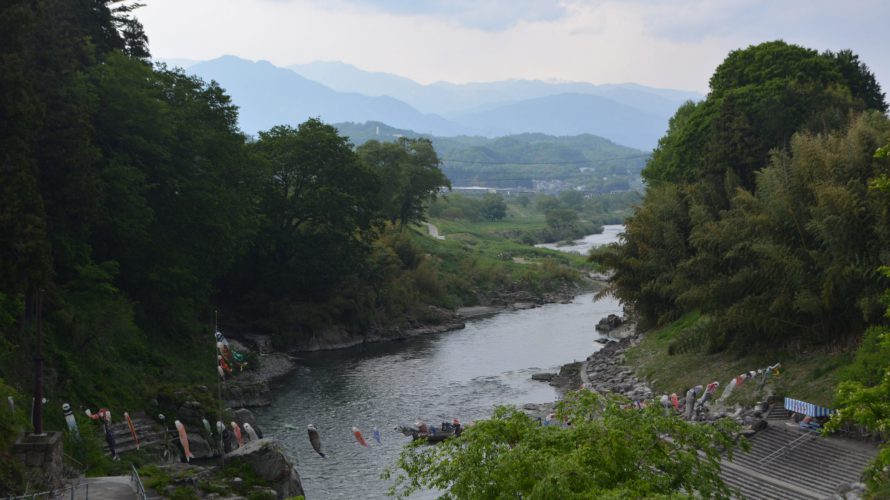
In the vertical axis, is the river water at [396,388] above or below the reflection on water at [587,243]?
below

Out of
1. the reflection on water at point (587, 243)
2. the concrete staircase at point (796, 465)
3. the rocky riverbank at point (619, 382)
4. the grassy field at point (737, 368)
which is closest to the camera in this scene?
the concrete staircase at point (796, 465)

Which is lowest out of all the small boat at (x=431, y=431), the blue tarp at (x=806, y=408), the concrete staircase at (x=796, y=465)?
the small boat at (x=431, y=431)

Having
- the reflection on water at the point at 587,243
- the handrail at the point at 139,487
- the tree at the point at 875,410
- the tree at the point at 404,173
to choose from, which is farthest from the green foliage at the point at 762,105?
the reflection on water at the point at 587,243

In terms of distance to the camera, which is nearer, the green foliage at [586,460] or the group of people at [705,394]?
the green foliage at [586,460]

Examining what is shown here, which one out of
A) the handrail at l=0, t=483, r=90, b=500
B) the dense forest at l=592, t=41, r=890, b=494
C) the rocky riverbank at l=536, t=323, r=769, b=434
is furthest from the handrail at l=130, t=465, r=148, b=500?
the rocky riverbank at l=536, t=323, r=769, b=434

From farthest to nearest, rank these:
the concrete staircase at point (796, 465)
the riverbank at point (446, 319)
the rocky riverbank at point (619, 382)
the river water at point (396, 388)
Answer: the riverbank at point (446, 319) < the river water at point (396, 388) < the rocky riverbank at point (619, 382) < the concrete staircase at point (796, 465)

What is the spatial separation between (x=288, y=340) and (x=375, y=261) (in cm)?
1103

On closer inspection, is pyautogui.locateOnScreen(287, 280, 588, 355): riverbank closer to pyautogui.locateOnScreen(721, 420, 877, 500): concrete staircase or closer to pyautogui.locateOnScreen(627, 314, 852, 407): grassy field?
pyautogui.locateOnScreen(627, 314, 852, 407): grassy field

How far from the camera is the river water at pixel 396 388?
38875 mm

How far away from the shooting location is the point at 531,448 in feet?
67.4

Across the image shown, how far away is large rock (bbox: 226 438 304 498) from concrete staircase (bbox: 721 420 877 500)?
15.3 meters

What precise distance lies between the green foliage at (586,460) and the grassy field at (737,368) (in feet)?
59.8

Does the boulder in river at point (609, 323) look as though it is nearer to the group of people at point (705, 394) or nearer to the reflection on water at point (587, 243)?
the group of people at point (705, 394)

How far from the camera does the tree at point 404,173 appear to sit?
91250 millimetres
